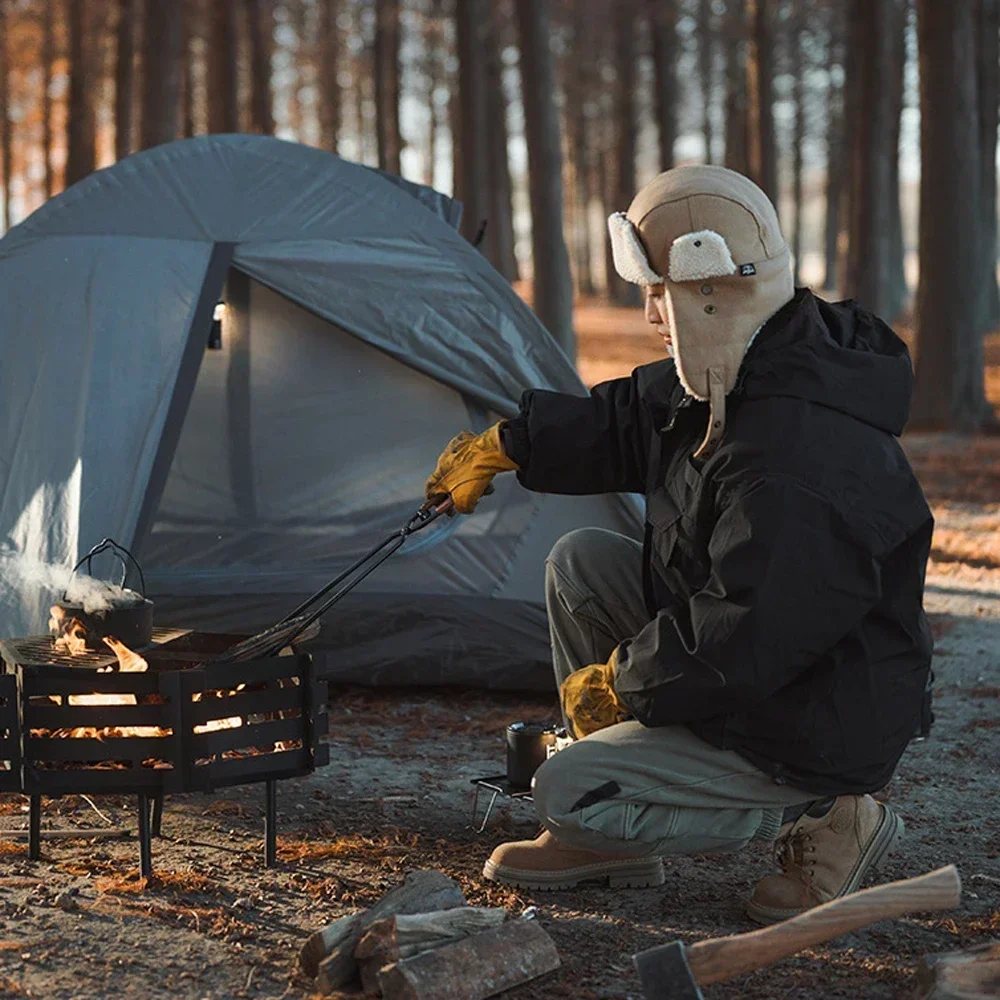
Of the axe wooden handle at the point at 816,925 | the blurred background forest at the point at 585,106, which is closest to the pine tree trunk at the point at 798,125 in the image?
the blurred background forest at the point at 585,106

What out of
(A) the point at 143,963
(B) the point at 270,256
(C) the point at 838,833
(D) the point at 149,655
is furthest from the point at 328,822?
(B) the point at 270,256

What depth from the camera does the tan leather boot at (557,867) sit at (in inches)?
137

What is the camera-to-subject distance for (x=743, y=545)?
295cm

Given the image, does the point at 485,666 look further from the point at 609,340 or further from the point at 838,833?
the point at 609,340

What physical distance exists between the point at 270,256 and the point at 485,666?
1759 millimetres

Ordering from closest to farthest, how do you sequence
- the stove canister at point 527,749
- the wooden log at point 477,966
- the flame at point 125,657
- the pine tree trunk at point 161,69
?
1. the wooden log at point 477,966
2. the flame at point 125,657
3. the stove canister at point 527,749
4. the pine tree trunk at point 161,69

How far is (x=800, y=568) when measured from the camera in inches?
116

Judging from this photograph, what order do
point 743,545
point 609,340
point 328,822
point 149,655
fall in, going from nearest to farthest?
1. point 743,545
2. point 149,655
3. point 328,822
4. point 609,340

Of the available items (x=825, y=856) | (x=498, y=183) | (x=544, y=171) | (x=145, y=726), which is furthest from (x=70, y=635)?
(x=498, y=183)

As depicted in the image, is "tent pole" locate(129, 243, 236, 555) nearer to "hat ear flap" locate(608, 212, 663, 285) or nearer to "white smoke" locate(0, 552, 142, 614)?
"white smoke" locate(0, 552, 142, 614)

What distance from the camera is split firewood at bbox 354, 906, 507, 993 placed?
2861 millimetres

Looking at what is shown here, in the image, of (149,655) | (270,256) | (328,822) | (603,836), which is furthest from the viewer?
(270,256)

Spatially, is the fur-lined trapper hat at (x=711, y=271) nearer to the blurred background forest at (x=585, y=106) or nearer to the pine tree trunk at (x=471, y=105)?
the blurred background forest at (x=585, y=106)

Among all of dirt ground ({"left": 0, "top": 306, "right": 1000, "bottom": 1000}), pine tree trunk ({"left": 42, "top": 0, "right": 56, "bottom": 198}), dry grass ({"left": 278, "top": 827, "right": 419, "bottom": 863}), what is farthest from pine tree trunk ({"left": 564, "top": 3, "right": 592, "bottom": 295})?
dry grass ({"left": 278, "top": 827, "right": 419, "bottom": 863})
